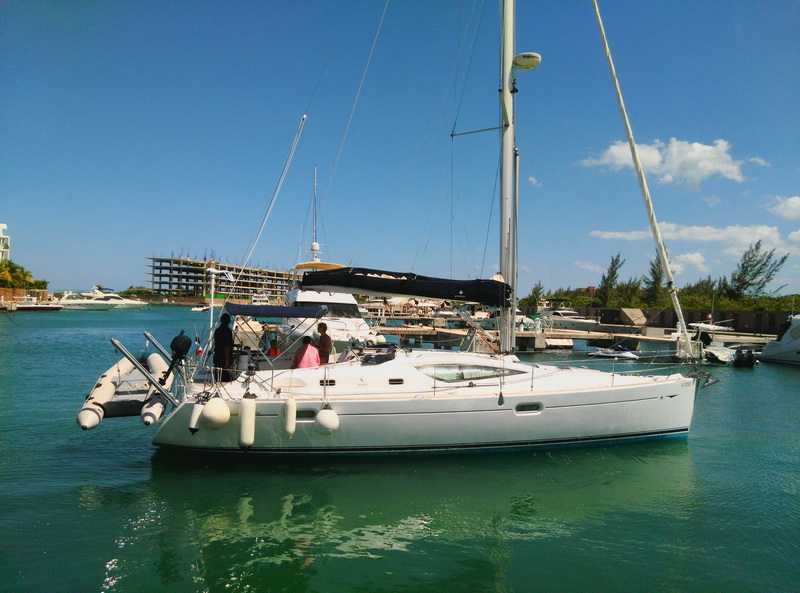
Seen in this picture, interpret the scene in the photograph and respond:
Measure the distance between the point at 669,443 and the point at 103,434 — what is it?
10933 mm

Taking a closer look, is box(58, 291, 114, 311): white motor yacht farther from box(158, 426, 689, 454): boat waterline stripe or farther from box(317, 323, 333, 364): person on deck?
box(158, 426, 689, 454): boat waterline stripe

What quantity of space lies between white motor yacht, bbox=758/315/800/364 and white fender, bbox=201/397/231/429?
29.5m

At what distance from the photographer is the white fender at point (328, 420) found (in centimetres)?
727

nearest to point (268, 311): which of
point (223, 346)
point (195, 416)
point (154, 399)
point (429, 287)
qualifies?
point (223, 346)

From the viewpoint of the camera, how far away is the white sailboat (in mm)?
7445

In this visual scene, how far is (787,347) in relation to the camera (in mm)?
26250

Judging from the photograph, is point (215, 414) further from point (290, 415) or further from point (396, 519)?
point (396, 519)

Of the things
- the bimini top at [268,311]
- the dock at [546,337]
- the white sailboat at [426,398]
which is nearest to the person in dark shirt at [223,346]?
the white sailboat at [426,398]

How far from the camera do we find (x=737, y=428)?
462 inches

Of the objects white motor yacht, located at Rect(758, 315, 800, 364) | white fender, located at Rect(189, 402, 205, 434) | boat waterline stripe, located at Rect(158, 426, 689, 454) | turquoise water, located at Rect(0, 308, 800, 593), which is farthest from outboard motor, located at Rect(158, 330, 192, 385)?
white motor yacht, located at Rect(758, 315, 800, 364)

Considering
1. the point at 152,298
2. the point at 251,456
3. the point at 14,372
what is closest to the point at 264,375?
the point at 251,456

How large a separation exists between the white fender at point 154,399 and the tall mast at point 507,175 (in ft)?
20.2

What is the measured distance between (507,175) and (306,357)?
525cm

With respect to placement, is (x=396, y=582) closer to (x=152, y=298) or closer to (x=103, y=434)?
(x=103, y=434)
